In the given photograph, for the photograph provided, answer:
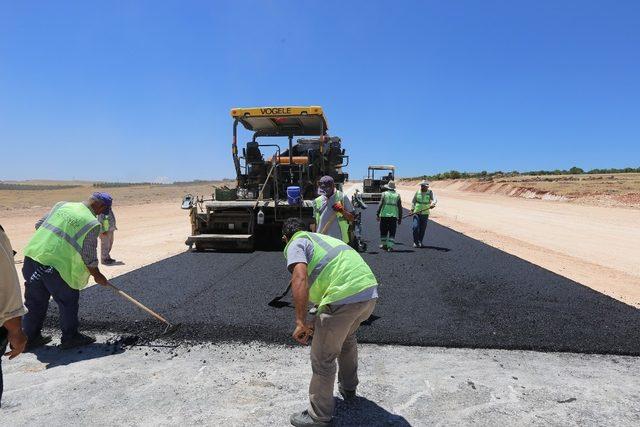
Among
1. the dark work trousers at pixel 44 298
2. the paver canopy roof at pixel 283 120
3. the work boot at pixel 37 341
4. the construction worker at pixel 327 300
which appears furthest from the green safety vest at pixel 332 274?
the paver canopy roof at pixel 283 120

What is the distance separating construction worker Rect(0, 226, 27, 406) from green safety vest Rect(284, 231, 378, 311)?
1.42 m

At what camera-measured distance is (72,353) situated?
13.0 feet

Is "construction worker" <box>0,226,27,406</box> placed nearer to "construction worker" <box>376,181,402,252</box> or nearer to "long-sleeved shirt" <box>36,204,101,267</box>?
"long-sleeved shirt" <box>36,204,101,267</box>

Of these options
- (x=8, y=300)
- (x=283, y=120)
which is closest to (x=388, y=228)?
(x=283, y=120)

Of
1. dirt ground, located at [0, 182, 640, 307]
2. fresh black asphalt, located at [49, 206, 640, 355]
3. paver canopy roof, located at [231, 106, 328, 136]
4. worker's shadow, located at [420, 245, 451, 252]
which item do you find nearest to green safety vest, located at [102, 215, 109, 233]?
dirt ground, located at [0, 182, 640, 307]

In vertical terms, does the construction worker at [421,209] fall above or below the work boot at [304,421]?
above

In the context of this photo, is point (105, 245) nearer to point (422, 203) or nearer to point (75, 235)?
point (75, 235)

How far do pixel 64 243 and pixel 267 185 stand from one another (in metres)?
6.01

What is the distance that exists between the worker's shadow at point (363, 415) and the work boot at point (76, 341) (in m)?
2.49

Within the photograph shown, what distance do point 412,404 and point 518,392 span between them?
2.70 ft

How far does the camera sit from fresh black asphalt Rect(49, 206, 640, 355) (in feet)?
14.2

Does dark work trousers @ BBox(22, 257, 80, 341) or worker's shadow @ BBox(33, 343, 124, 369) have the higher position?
dark work trousers @ BBox(22, 257, 80, 341)

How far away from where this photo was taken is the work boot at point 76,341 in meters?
4.03

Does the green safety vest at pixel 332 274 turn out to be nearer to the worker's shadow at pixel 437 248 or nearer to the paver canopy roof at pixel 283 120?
the paver canopy roof at pixel 283 120
